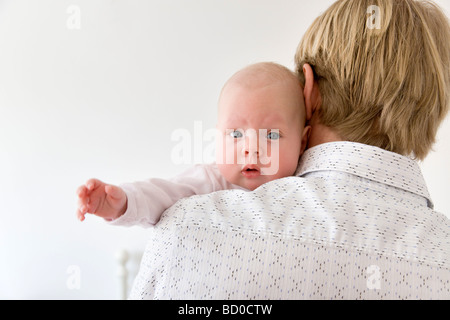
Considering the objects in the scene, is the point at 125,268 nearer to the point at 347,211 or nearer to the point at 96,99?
the point at 96,99

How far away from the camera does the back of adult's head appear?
0.70m

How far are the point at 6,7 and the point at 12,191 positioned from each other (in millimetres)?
766

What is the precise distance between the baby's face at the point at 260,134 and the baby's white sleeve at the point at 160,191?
72 millimetres

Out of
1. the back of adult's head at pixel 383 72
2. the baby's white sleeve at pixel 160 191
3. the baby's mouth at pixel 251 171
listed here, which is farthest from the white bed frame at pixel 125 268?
the back of adult's head at pixel 383 72

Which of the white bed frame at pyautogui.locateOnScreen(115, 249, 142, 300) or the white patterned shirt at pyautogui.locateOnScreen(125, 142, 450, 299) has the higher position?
the white patterned shirt at pyautogui.locateOnScreen(125, 142, 450, 299)

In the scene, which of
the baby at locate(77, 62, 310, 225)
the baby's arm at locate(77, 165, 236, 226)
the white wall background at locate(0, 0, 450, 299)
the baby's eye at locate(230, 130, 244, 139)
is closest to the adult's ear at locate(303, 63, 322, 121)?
the baby at locate(77, 62, 310, 225)

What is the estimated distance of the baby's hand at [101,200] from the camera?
63 cm

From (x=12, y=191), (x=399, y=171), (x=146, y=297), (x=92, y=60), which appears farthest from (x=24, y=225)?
(x=399, y=171)

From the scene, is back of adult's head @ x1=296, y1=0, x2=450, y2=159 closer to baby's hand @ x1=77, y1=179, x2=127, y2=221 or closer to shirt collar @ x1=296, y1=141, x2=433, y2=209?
shirt collar @ x1=296, y1=141, x2=433, y2=209

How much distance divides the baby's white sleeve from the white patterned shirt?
0.07 metres

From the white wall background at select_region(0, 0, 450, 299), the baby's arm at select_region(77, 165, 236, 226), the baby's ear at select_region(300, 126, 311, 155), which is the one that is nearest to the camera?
the baby's arm at select_region(77, 165, 236, 226)

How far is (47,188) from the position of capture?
6.71ft

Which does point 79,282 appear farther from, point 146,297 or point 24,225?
point 146,297

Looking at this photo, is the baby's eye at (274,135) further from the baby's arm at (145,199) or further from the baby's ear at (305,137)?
the baby's arm at (145,199)
